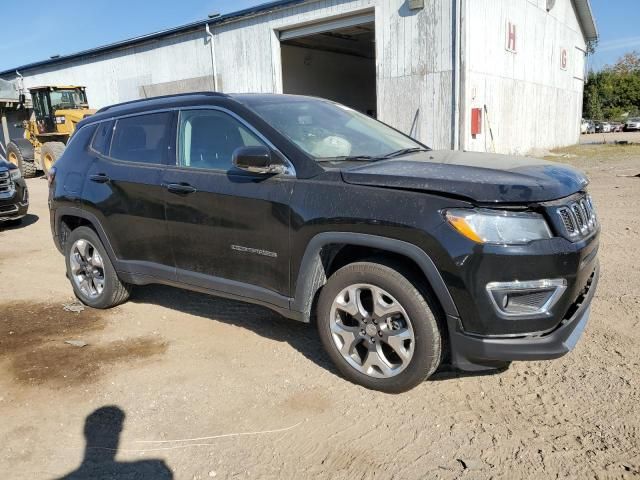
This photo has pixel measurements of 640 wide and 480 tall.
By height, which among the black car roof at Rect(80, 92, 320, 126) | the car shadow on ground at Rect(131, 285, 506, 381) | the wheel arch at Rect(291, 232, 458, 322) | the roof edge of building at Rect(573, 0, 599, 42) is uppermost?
the roof edge of building at Rect(573, 0, 599, 42)

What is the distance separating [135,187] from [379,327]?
7.87ft

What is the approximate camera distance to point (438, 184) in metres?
2.96

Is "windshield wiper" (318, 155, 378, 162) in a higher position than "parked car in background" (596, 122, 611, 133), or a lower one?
higher

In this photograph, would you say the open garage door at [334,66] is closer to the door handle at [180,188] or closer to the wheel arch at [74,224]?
the wheel arch at [74,224]

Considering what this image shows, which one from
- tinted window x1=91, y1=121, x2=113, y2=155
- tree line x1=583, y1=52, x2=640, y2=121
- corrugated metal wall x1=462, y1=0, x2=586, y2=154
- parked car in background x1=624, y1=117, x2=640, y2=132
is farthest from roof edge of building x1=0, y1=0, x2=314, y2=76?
tree line x1=583, y1=52, x2=640, y2=121

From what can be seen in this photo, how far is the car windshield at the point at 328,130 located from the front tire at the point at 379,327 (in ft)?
2.97

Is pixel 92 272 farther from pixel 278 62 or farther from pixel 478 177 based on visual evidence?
pixel 278 62

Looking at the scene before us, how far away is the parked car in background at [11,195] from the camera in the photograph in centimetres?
920

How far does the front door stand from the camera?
359 centimetres

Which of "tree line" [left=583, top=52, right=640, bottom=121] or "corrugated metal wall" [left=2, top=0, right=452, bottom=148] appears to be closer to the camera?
"corrugated metal wall" [left=2, top=0, right=452, bottom=148]

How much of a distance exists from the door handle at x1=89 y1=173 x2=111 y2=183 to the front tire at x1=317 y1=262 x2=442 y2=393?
2413mm

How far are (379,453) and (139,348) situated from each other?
2.25 m

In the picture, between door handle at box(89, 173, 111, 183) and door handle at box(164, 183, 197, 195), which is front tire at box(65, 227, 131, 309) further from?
door handle at box(164, 183, 197, 195)

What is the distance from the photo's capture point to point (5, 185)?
9242 millimetres
